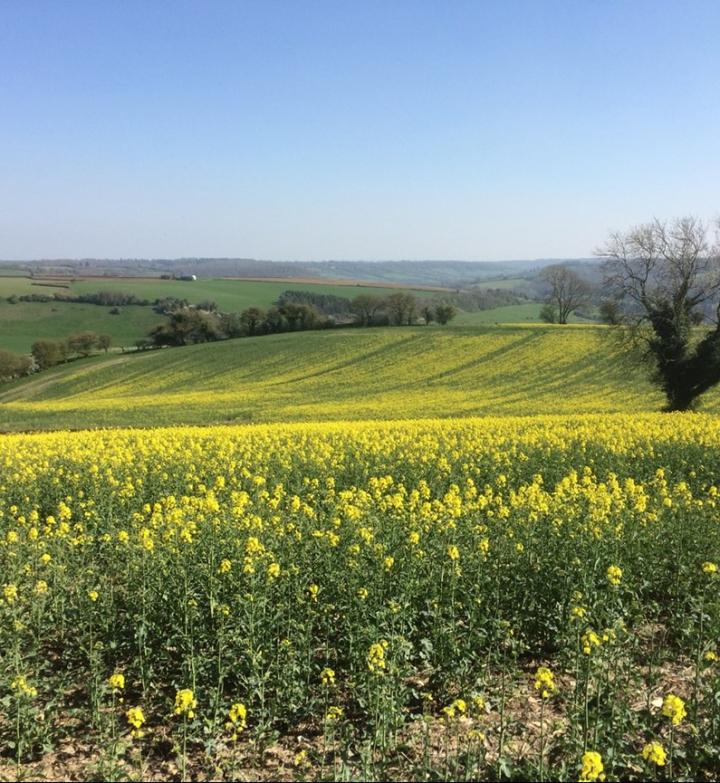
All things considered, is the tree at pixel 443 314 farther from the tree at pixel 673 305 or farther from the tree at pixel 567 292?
the tree at pixel 673 305

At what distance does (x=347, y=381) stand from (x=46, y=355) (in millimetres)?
43018

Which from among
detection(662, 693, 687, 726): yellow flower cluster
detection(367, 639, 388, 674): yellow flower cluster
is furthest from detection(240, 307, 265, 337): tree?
detection(662, 693, 687, 726): yellow flower cluster

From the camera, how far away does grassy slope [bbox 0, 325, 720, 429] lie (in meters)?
32.2

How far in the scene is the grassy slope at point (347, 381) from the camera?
1267 inches

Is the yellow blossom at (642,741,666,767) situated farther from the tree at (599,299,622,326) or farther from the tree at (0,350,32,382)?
the tree at (0,350,32,382)

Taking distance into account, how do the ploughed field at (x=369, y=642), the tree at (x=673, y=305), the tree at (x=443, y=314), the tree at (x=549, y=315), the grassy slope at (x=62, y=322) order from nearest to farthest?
1. the ploughed field at (x=369, y=642)
2. the tree at (x=673, y=305)
3. the tree at (x=443, y=314)
4. the tree at (x=549, y=315)
5. the grassy slope at (x=62, y=322)

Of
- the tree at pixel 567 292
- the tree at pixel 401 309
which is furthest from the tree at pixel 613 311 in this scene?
the tree at pixel 567 292

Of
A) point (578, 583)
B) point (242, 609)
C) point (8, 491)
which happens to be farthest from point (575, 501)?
point (8, 491)

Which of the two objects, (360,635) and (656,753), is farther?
(360,635)

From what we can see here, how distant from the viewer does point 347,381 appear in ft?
157

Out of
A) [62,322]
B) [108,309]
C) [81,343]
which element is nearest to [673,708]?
[81,343]

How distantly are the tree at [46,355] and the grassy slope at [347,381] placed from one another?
9.36m

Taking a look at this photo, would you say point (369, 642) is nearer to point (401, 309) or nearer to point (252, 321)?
point (401, 309)

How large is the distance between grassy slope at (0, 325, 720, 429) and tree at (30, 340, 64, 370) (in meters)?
9.36
